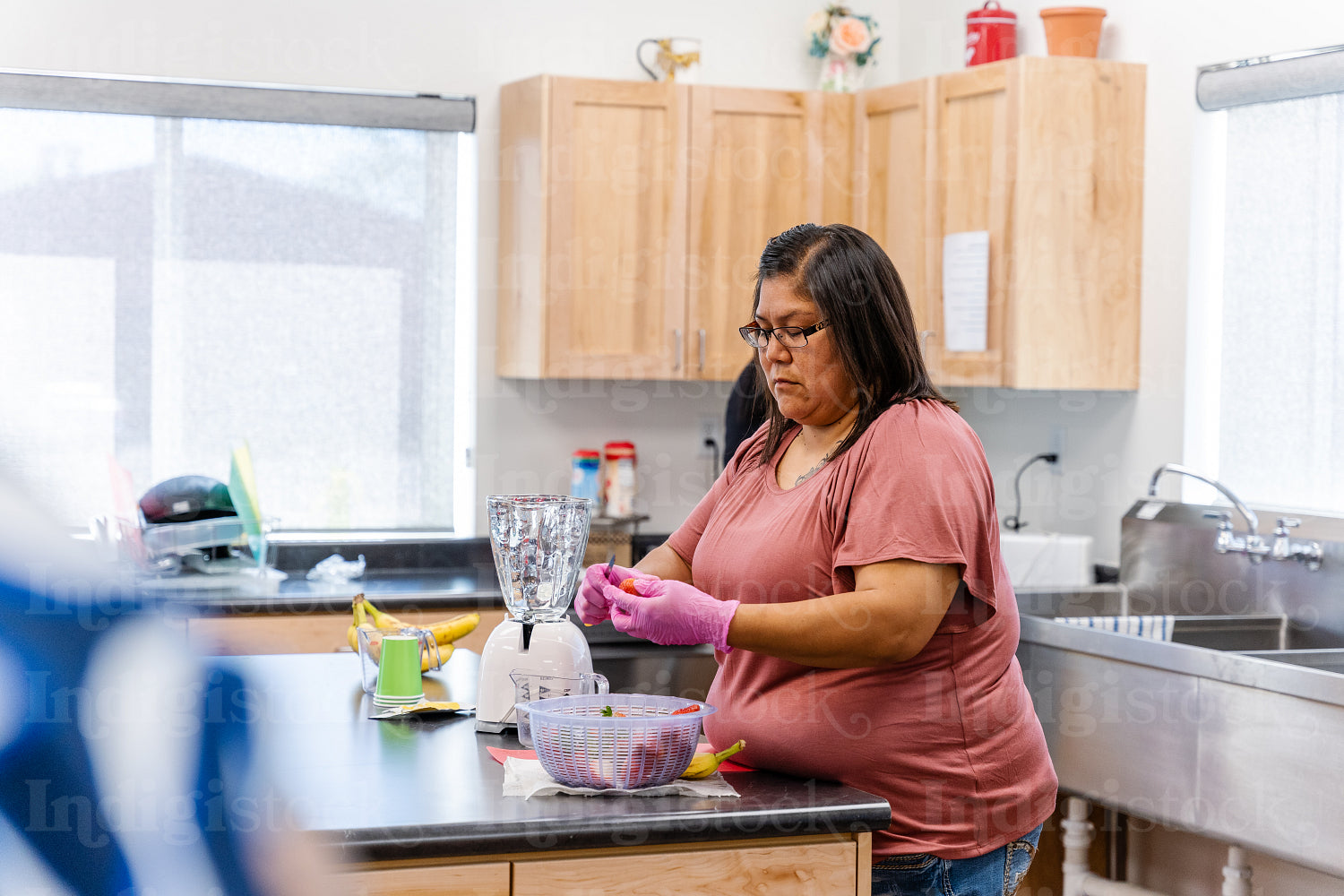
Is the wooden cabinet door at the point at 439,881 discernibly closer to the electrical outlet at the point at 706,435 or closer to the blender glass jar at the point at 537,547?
the blender glass jar at the point at 537,547

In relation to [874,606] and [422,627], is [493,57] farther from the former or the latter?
[874,606]

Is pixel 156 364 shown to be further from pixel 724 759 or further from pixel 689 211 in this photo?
pixel 724 759

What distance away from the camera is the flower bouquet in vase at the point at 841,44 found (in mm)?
3949

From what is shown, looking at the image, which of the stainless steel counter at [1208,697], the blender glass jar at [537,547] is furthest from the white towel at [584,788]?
the stainless steel counter at [1208,697]

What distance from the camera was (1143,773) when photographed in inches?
100

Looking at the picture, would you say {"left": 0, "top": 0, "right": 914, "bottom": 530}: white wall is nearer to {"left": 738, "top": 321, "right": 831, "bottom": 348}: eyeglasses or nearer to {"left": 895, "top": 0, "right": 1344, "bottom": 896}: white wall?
{"left": 895, "top": 0, "right": 1344, "bottom": 896}: white wall

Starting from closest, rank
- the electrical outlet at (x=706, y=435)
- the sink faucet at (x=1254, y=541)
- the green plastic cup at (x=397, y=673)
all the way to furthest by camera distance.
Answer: the green plastic cup at (x=397, y=673), the sink faucet at (x=1254, y=541), the electrical outlet at (x=706, y=435)

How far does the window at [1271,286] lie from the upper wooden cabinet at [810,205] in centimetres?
21

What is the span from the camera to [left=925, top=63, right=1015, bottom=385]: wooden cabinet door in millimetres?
3387

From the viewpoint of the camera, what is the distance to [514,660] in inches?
68.2

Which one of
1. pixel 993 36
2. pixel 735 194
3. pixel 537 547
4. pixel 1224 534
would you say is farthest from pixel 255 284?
pixel 1224 534

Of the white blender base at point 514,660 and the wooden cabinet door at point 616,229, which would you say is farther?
the wooden cabinet door at point 616,229

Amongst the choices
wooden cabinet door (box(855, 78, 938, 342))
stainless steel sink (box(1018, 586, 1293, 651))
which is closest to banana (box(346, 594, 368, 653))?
stainless steel sink (box(1018, 586, 1293, 651))

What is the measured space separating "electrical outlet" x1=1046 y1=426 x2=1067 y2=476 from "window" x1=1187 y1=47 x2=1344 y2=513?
461 millimetres
